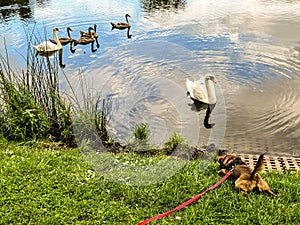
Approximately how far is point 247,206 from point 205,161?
1065mm

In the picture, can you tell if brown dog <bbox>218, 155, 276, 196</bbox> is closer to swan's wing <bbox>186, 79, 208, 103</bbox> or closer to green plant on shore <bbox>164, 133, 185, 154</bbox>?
green plant on shore <bbox>164, 133, 185, 154</bbox>

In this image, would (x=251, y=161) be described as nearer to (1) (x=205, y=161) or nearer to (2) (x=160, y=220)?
(1) (x=205, y=161)

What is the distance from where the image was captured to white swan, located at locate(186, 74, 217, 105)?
6438mm

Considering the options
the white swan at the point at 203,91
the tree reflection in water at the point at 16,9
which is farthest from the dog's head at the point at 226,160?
the tree reflection in water at the point at 16,9

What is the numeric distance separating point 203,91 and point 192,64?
1.55 meters

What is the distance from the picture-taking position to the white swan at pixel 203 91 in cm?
644

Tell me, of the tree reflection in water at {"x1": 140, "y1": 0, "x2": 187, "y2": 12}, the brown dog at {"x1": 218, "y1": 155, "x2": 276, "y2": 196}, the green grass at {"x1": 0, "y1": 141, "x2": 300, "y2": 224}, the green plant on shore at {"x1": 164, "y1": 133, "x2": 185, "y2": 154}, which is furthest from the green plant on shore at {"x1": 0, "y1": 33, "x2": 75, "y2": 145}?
the tree reflection in water at {"x1": 140, "y1": 0, "x2": 187, "y2": 12}

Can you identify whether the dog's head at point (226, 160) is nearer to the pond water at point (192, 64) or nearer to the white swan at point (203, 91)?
the pond water at point (192, 64)

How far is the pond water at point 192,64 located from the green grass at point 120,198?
4.90 feet

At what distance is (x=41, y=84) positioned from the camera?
500 centimetres

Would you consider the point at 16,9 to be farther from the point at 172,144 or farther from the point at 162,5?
the point at 172,144

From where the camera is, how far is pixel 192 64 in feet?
25.8

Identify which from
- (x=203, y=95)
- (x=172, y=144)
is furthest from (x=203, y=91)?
(x=172, y=144)

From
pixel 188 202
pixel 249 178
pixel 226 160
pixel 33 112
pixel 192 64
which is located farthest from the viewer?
pixel 192 64
